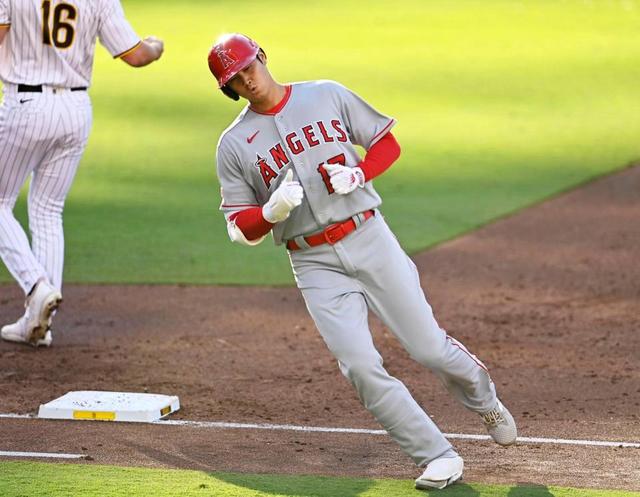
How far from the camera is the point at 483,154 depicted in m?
13.5

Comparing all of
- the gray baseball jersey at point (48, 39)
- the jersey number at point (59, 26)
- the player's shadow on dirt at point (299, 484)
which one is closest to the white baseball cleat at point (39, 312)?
the gray baseball jersey at point (48, 39)

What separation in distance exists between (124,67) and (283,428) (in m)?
13.5

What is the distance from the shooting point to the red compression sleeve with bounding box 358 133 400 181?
16.9ft

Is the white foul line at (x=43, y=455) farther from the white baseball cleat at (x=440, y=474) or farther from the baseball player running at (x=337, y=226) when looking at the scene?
the white baseball cleat at (x=440, y=474)

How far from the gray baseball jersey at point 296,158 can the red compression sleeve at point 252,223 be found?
84 mm

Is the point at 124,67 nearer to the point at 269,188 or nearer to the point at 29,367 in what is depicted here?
the point at 29,367

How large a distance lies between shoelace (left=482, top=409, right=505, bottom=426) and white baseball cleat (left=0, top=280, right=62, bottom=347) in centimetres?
281

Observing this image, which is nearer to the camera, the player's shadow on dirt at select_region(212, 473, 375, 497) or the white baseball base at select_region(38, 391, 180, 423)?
the player's shadow on dirt at select_region(212, 473, 375, 497)

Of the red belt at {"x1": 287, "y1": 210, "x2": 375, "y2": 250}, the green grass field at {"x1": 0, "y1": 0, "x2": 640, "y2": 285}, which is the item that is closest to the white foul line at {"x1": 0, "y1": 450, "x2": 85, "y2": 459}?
the red belt at {"x1": 287, "y1": 210, "x2": 375, "y2": 250}

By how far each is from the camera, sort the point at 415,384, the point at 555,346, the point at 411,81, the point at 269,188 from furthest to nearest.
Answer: the point at 411,81, the point at 555,346, the point at 415,384, the point at 269,188

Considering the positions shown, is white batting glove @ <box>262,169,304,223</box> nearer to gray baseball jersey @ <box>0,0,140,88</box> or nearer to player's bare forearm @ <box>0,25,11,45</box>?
gray baseball jersey @ <box>0,0,140,88</box>

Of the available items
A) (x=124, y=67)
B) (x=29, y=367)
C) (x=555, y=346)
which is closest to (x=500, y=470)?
(x=555, y=346)

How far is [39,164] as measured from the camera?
24.6 feet

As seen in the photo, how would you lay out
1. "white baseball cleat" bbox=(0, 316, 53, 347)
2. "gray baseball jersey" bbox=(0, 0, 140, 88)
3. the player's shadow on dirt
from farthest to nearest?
"white baseball cleat" bbox=(0, 316, 53, 347) → "gray baseball jersey" bbox=(0, 0, 140, 88) → the player's shadow on dirt
